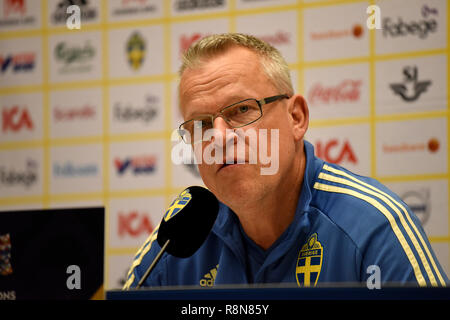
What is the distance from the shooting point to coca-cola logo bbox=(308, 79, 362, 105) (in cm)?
276

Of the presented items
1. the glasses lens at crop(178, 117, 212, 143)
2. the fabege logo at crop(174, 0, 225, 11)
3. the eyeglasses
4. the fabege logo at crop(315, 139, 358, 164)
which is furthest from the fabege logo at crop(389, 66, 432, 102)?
the glasses lens at crop(178, 117, 212, 143)

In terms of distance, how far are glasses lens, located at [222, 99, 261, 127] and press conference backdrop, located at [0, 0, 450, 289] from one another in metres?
A: 1.49

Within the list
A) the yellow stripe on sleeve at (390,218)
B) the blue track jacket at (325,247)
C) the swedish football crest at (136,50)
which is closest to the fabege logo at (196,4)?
the swedish football crest at (136,50)

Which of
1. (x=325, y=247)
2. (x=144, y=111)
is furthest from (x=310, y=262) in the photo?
(x=144, y=111)

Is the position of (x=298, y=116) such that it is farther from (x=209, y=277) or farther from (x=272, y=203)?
(x=209, y=277)

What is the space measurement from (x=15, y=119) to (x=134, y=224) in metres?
1.00

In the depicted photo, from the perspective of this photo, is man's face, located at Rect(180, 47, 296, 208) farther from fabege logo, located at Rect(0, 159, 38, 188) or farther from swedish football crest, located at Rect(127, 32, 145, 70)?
fabege logo, located at Rect(0, 159, 38, 188)

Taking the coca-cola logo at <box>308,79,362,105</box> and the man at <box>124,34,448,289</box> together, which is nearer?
the man at <box>124,34,448,289</box>

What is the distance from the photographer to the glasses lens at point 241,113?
130 cm

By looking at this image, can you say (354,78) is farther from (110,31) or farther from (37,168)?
(37,168)

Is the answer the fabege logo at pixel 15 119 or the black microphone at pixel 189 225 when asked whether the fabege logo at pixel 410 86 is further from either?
the fabege logo at pixel 15 119

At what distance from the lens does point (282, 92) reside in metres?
1.41
